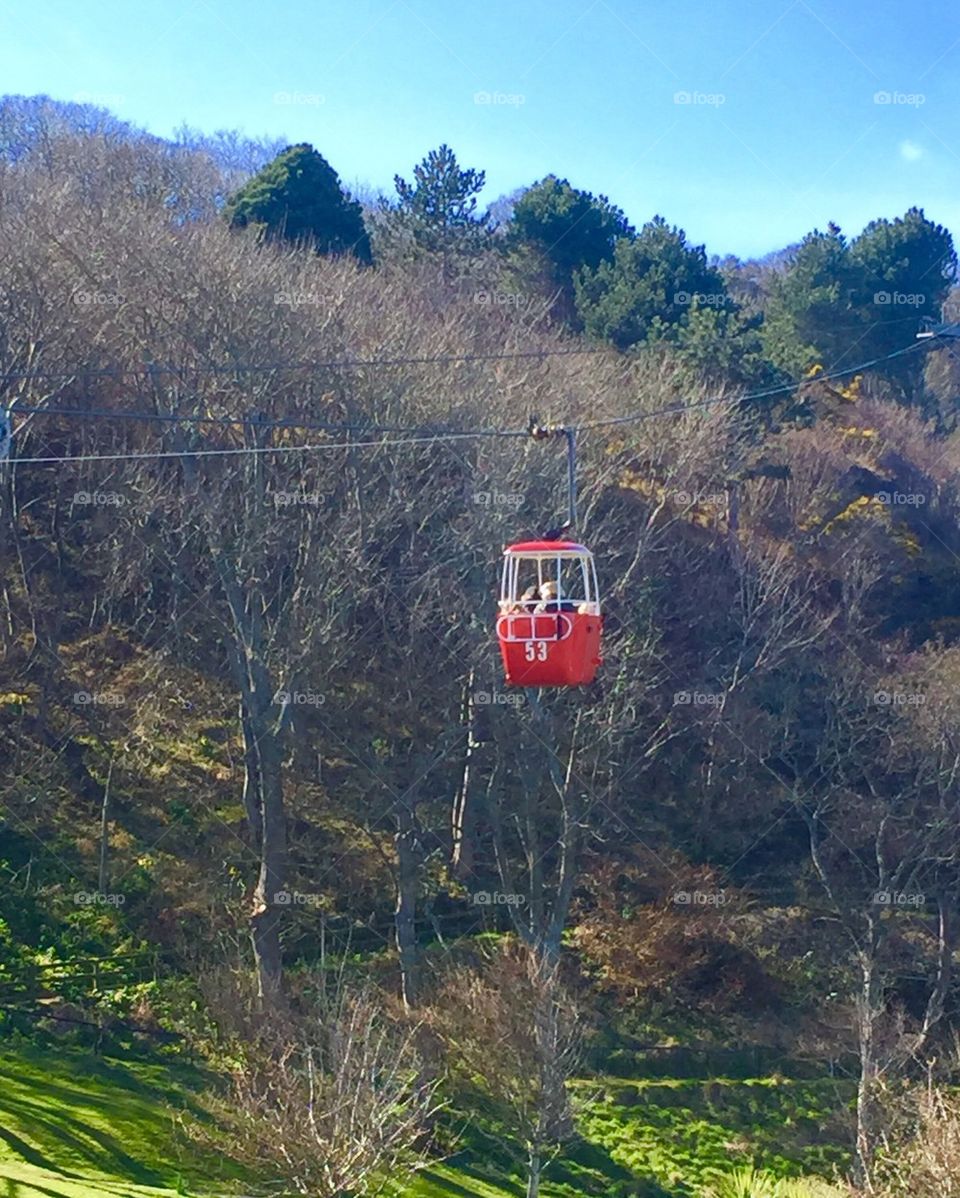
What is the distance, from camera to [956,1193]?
12156 mm

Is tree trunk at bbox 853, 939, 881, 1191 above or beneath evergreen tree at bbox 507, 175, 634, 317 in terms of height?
beneath

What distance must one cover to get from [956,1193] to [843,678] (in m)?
17.7

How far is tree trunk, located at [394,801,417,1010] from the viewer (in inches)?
914

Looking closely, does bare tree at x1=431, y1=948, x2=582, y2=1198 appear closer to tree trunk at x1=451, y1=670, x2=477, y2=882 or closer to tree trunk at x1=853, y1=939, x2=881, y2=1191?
tree trunk at x1=853, y1=939, x2=881, y2=1191

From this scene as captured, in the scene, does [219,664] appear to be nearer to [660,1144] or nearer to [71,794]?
[71,794]

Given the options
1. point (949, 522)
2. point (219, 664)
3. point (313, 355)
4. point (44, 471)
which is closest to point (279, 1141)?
point (313, 355)
